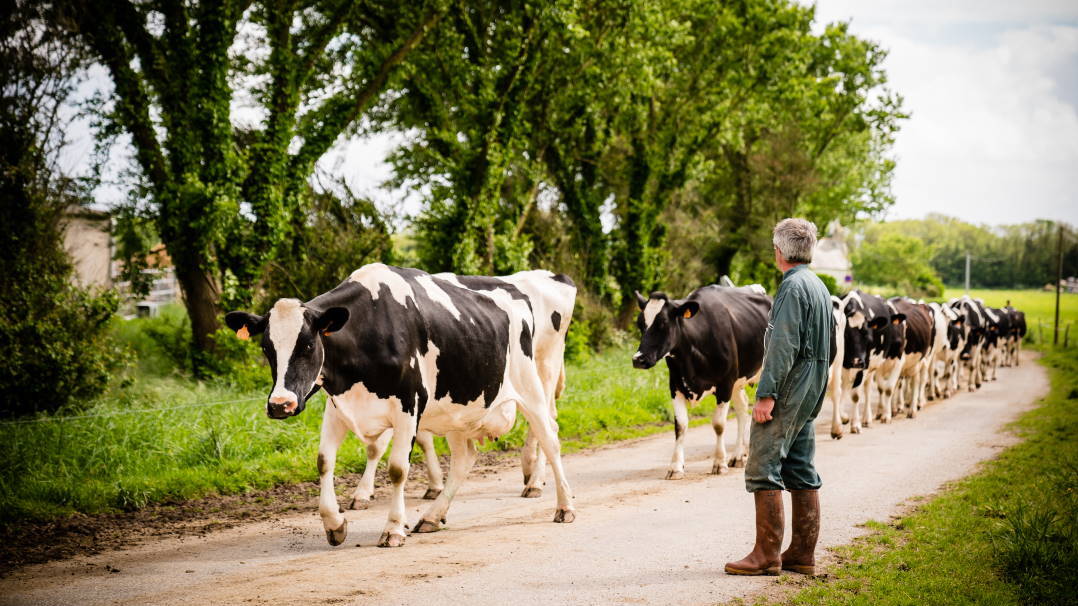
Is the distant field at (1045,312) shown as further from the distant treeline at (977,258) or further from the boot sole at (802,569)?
the boot sole at (802,569)

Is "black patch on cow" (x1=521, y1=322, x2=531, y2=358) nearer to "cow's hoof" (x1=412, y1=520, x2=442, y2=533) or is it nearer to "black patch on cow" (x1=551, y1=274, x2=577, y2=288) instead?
"black patch on cow" (x1=551, y1=274, x2=577, y2=288)

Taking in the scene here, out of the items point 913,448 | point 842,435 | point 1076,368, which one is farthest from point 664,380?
point 1076,368

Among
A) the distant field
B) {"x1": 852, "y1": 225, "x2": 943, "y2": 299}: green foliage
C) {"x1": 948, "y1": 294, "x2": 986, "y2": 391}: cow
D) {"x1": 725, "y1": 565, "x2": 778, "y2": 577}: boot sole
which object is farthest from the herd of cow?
{"x1": 852, "y1": 225, "x2": 943, "y2": 299}: green foliage

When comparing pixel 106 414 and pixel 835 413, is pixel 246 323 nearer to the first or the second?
pixel 106 414

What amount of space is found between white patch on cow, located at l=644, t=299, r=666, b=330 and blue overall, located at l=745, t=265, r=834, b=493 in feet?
15.5

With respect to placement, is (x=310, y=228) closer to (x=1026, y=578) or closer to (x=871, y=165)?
(x=1026, y=578)

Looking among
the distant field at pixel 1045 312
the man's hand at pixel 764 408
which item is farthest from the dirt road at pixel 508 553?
the distant field at pixel 1045 312

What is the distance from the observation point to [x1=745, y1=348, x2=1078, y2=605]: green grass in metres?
6.00

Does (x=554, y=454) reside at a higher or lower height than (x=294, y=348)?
lower

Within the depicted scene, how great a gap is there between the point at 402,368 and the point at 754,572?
314 centimetres

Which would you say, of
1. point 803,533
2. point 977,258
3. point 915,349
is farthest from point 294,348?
point 977,258

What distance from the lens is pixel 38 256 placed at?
1281cm

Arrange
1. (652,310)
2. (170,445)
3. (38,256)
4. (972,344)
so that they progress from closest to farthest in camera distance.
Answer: (170,445)
(652,310)
(38,256)
(972,344)

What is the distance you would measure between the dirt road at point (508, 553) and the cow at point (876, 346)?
4066 mm
